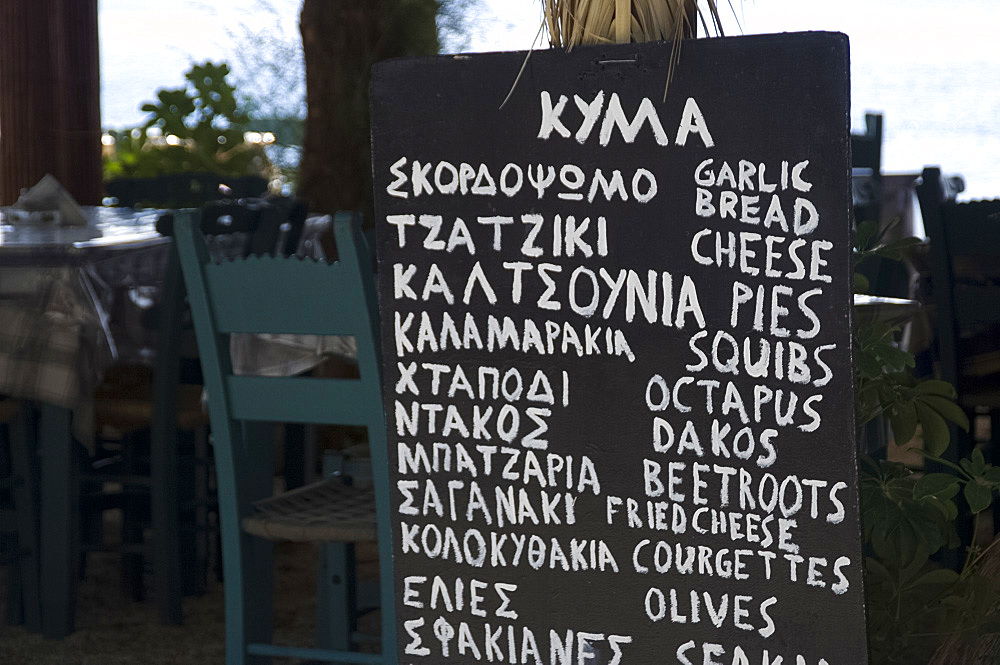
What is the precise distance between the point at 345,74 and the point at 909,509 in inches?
98.7

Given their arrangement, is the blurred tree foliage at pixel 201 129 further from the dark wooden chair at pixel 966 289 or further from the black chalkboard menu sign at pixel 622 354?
the black chalkboard menu sign at pixel 622 354

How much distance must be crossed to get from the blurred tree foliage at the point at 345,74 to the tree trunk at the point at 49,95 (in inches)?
67.8

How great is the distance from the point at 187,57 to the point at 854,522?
461 cm

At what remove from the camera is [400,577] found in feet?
4.27

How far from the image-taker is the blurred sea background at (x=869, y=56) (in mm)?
4168

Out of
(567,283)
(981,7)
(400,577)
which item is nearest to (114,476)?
(400,577)

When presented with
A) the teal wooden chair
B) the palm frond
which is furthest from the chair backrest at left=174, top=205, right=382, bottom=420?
the palm frond

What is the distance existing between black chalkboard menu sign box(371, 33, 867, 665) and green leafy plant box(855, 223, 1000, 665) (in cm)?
38

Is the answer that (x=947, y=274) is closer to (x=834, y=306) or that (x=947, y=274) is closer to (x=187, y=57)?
(x=834, y=306)

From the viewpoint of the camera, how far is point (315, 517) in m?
1.80

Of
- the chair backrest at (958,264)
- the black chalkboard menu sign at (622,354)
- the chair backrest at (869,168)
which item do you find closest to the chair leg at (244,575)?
the black chalkboard menu sign at (622,354)

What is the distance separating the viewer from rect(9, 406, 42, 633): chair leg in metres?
2.39

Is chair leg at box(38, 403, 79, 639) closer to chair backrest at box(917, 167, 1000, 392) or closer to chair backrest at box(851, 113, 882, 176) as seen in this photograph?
chair backrest at box(917, 167, 1000, 392)

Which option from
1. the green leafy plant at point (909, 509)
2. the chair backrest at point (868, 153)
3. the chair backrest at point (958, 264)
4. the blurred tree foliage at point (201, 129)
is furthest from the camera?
the blurred tree foliage at point (201, 129)
